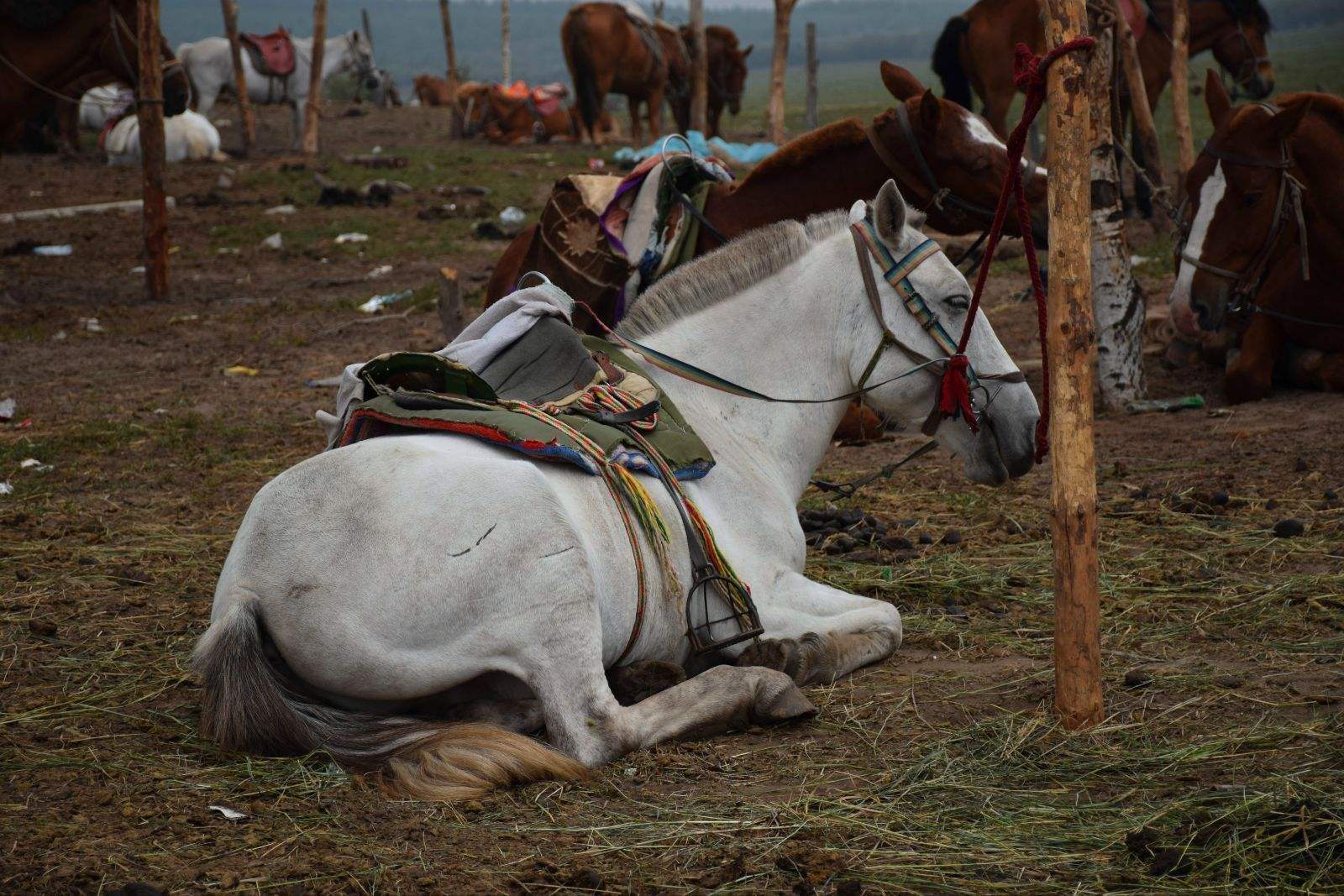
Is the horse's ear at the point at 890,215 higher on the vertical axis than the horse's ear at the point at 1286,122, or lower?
lower

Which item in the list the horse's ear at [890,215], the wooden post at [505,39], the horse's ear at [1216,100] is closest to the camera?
the horse's ear at [890,215]

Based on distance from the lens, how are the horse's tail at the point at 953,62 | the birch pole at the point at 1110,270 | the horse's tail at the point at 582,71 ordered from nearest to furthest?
the birch pole at the point at 1110,270 < the horse's tail at the point at 953,62 < the horse's tail at the point at 582,71

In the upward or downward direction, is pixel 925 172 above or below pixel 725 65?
below

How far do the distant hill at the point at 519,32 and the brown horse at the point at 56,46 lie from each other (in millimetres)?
94479

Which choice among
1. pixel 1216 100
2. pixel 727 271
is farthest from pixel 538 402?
pixel 1216 100

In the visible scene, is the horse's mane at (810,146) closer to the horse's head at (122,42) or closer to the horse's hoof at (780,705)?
the horse's hoof at (780,705)

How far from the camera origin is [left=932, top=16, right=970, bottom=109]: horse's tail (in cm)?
1429

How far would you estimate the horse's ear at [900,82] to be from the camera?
7.72 meters

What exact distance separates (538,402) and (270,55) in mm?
24417

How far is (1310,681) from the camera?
12.3ft

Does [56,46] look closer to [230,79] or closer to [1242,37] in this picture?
[1242,37]

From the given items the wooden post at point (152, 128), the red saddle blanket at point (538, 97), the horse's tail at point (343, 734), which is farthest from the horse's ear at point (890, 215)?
the red saddle blanket at point (538, 97)

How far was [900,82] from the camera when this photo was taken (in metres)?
7.83

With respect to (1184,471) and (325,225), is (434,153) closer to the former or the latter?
(325,225)
